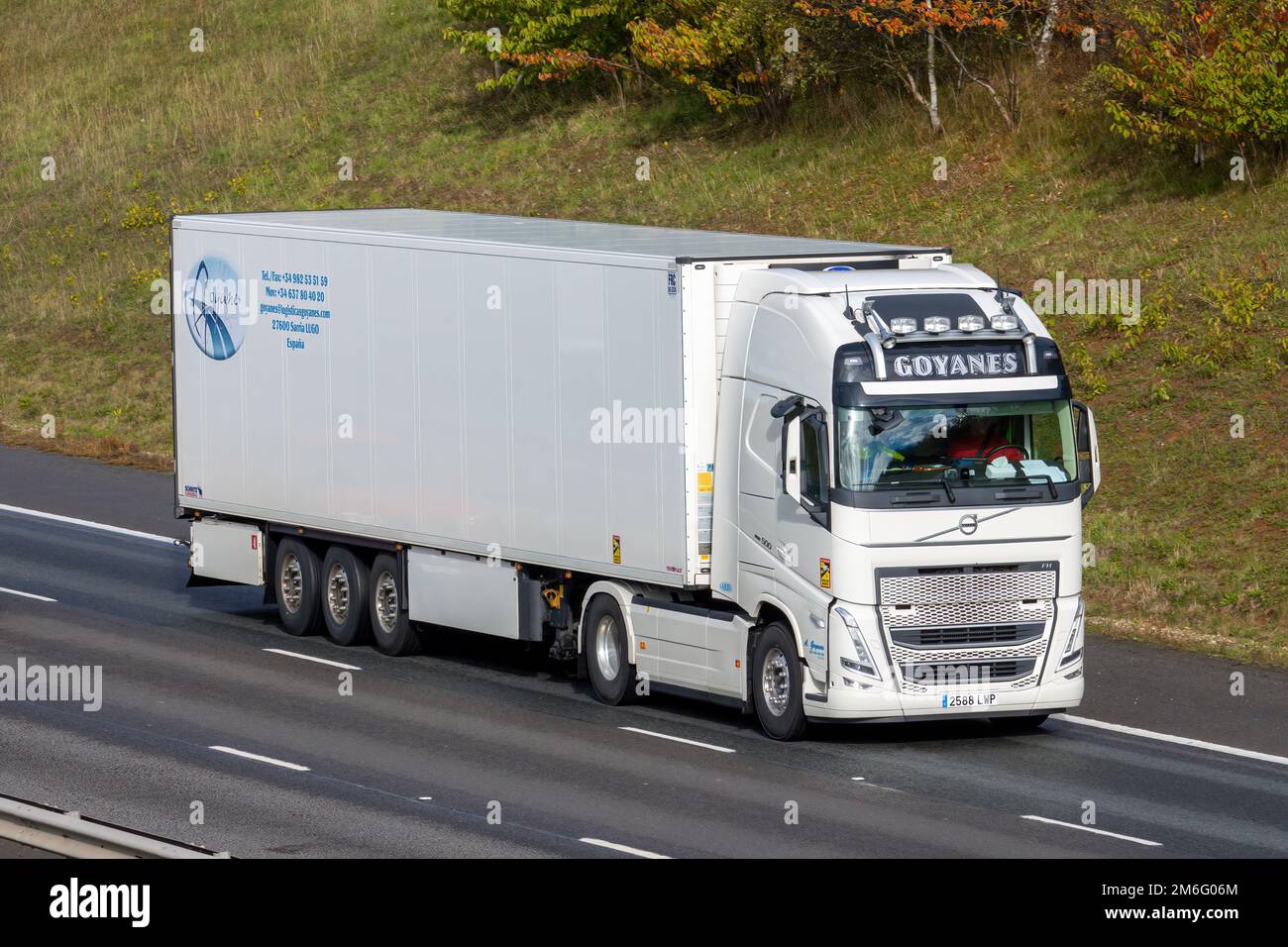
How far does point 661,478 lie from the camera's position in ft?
58.4

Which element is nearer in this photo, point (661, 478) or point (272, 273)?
point (661, 478)

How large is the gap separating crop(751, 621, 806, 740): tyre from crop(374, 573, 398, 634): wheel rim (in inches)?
197

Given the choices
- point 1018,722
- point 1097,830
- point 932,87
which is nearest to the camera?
point 1097,830

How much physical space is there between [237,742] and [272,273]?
6.76 metres

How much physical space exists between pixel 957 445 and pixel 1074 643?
6.09 ft

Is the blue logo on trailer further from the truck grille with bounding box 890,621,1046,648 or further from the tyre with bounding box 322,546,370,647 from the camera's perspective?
the truck grille with bounding box 890,621,1046,648

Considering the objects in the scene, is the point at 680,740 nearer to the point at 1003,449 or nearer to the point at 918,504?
the point at 918,504

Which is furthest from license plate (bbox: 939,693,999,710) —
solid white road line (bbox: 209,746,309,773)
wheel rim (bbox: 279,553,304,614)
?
wheel rim (bbox: 279,553,304,614)

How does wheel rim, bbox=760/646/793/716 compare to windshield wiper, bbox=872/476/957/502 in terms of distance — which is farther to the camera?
wheel rim, bbox=760/646/793/716

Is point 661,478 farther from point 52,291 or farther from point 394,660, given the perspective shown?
point 52,291

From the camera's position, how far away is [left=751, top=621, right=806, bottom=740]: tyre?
55.6 feet

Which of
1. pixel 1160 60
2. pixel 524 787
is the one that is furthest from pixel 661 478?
pixel 1160 60

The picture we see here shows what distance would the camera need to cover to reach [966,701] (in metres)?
16.6

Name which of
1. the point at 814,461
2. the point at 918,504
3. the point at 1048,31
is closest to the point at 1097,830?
the point at 918,504
